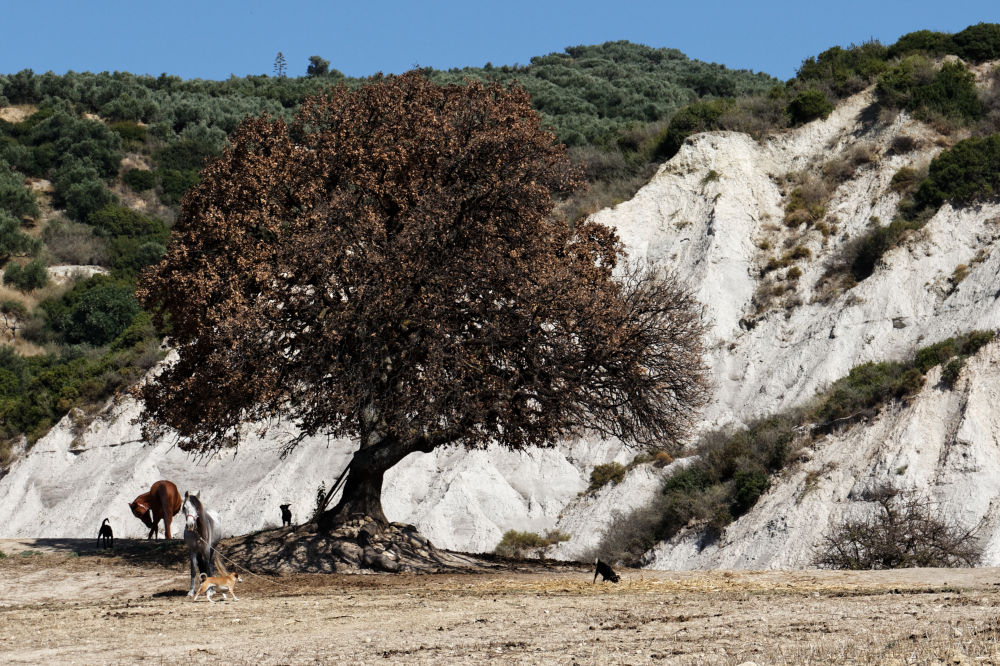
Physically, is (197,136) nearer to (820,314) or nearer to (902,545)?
(820,314)

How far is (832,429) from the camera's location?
27422mm

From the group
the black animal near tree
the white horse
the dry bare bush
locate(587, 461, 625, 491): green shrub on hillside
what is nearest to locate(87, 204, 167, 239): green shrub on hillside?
locate(587, 461, 625, 491): green shrub on hillside

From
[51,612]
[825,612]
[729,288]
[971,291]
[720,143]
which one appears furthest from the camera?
[720,143]

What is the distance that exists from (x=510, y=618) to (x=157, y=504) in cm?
1501

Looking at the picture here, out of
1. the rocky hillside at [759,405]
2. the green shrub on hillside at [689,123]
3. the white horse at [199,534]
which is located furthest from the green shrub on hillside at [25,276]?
the white horse at [199,534]

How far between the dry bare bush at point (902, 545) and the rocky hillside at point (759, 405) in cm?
139

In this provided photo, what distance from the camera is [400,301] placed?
1850 centimetres

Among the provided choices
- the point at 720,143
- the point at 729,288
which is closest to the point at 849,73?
the point at 720,143

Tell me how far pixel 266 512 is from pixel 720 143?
73.1ft

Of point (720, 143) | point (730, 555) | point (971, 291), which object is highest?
point (720, 143)

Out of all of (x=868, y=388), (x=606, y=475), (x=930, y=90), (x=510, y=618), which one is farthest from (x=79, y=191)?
A: (x=510, y=618)

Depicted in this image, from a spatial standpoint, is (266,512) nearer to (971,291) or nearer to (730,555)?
(730,555)

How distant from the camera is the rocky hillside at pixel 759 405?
25.3 m

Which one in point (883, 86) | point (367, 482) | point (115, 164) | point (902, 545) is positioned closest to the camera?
point (902, 545)
